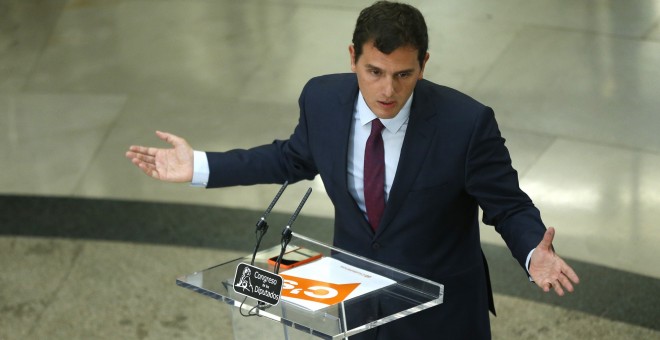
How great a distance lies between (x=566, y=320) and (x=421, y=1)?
132 inches

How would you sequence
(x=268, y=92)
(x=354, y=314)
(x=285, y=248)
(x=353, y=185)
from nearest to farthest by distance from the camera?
(x=354, y=314) < (x=285, y=248) < (x=353, y=185) < (x=268, y=92)

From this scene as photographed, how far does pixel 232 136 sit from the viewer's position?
5.79 m

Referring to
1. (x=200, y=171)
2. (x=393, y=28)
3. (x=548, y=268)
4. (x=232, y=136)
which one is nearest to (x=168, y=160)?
(x=200, y=171)

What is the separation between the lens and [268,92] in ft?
20.5

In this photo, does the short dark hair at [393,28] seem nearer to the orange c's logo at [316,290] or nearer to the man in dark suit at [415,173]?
the man in dark suit at [415,173]

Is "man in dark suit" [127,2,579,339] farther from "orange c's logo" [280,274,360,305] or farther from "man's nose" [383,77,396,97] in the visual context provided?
"orange c's logo" [280,274,360,305]

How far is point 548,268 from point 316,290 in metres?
0.54

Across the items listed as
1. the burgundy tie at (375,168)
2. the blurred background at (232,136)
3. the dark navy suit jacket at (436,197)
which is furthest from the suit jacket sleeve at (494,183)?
the blurred background at (232,136)

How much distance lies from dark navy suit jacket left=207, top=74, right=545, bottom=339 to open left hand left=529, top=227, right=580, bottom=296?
0.23 feet

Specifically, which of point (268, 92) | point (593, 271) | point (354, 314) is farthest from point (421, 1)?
point (354, 314)

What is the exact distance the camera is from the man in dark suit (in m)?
2.61

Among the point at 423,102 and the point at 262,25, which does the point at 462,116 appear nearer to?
the point at 423,102

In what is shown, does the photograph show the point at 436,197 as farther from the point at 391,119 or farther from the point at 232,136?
the point at 232,136

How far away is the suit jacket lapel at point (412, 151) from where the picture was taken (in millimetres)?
2738
